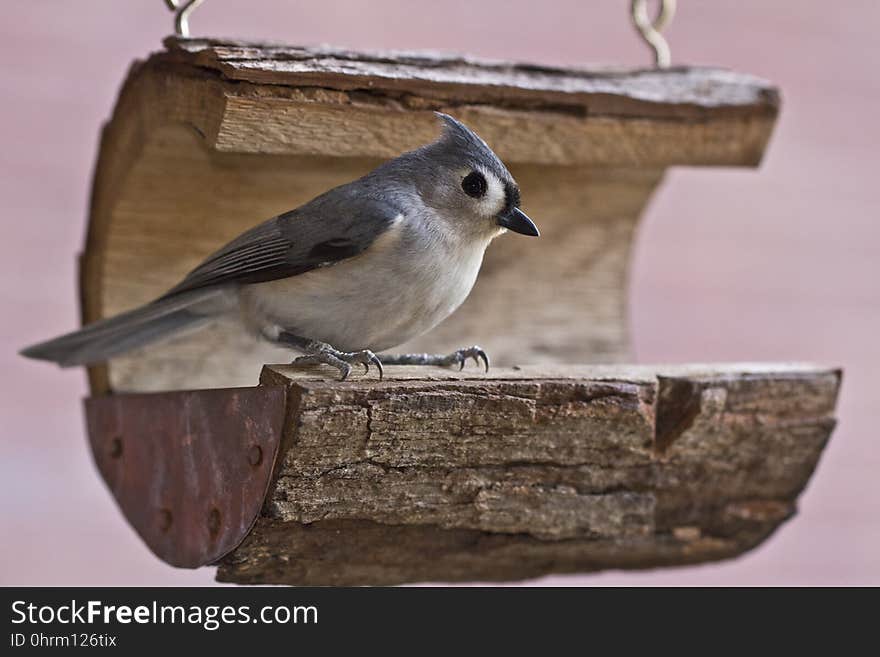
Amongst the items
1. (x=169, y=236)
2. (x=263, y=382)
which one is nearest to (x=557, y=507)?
(x=263, y=382)

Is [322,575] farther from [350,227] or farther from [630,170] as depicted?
[630,170]

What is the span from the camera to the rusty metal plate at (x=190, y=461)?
156 cm

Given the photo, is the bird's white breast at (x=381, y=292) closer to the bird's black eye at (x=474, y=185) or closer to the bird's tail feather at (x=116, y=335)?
the bird's black eye at (x=474, y=185)

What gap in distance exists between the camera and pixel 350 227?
1.70 m

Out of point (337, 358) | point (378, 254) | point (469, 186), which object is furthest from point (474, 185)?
point (337, 358)

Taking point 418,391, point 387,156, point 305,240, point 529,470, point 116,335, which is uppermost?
point 387,156

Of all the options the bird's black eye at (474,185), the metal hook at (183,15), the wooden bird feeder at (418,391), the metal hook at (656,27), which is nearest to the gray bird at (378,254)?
the bird's black eye at (474,185)

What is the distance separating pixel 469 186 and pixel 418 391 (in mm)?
351

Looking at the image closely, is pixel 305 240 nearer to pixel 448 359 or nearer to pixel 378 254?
pixel 378 254

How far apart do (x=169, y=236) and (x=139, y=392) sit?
27cm

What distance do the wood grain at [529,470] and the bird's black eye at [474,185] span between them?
26 cm

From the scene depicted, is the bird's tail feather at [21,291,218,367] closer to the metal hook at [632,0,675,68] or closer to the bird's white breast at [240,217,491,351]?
the bird's white breast at [240,217,491,351]

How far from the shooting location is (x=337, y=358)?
1.63m

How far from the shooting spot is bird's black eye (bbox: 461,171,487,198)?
176 centimetres
